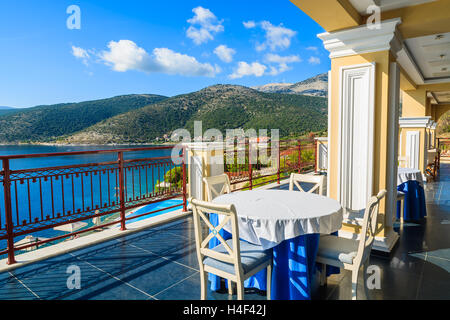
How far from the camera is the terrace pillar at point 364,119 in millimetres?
3123

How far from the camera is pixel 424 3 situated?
3.00m

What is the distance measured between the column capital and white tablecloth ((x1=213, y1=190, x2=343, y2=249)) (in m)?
1.92

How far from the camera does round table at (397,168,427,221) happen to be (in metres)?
4.23

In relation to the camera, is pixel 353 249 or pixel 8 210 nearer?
pixel 353 249

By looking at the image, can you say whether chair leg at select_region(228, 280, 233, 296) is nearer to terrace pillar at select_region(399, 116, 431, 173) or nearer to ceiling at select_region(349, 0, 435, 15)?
ceiling at select_region(349, 0, 435, 15)

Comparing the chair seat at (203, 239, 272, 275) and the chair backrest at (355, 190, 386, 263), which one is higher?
the chair backrest at (355, 190, 386, 263)

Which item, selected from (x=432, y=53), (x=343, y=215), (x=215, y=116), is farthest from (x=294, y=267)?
(x=215, y=116)

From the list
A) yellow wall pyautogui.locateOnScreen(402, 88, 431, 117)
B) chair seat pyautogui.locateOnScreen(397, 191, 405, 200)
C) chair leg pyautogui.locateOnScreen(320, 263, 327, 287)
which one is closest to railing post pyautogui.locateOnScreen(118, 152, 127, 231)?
chair leg pyautogui.locateOnScreen(320, 263, 327, 287)

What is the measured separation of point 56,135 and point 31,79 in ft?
56.4

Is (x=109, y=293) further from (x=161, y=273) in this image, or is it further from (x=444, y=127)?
(x=444, y=127)

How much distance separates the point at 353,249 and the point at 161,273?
5.61ft

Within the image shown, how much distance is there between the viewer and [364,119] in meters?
3.23

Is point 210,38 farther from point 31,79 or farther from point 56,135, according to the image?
point 56,135

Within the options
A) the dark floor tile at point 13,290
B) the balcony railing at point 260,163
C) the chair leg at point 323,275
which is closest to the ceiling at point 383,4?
the chair leg at point 323,275
